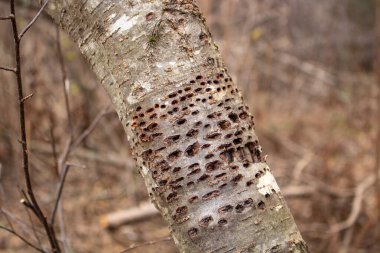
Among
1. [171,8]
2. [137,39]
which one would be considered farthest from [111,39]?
[171,8]

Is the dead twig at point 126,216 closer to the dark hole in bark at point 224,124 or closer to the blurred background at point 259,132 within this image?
the blurred background at point 259,132

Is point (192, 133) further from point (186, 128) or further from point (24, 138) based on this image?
point (24, 138)

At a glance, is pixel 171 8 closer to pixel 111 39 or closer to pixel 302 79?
pixel 111 39

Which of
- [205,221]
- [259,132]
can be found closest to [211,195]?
[205,221]

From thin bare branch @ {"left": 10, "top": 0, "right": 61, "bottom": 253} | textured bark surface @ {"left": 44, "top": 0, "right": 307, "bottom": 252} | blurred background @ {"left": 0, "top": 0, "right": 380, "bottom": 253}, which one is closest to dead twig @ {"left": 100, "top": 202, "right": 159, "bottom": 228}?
blurred background @ {"left": 0, "top": 0, "right": 380, "bottom": 253}

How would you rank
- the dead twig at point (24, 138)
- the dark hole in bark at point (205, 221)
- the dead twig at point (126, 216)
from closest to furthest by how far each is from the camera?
the dark hole in bark at point (205, 221), the dead twig at point (24, 138), the dead twig at point (126, 216)

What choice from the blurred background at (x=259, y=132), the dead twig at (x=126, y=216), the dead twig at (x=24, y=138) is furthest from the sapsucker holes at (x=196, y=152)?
the dead twig at (x=126, y=216)
